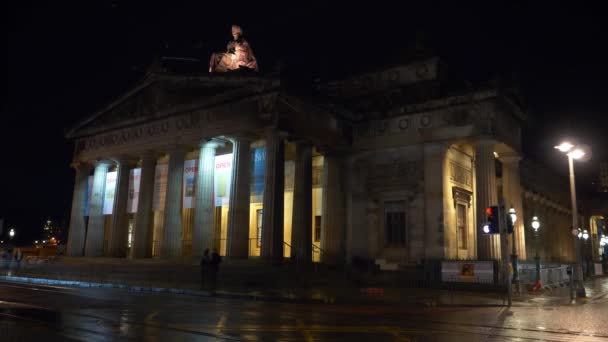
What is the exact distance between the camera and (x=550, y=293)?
22125 mm

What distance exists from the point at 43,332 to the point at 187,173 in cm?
2156

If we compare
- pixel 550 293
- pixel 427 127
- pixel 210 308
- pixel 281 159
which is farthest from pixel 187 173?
pixel 550 293

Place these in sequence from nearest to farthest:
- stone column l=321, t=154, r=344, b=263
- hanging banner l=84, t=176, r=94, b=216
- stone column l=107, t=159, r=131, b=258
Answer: stone column l=321, t=154, r=344, b=263, stone column l=107, t=159, r=131, b=258, hanging banner l=84, t=176, r=94, b=216

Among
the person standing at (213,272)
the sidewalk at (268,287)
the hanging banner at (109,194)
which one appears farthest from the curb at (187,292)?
the hanging banner at (109,194)

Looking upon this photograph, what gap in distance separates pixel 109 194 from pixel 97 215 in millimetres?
1813

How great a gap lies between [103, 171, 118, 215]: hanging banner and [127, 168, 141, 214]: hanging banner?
164 centimetres

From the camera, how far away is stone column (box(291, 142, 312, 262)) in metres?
27.8

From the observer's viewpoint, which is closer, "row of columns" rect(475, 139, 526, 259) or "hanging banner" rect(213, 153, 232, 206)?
"row of columns" rect(475, 139, 526, 259)

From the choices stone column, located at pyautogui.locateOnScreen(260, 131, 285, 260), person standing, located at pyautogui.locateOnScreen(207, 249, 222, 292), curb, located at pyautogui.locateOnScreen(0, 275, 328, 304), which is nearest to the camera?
curb, located at pyautogui.locateOnScreen(0, 275, 328, 304)

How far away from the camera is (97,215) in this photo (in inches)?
1375

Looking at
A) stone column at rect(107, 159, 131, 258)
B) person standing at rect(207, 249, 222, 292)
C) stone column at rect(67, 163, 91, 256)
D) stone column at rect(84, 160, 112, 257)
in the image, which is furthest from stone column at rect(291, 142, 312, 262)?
stone column at rect(67, 163, 91, 256)

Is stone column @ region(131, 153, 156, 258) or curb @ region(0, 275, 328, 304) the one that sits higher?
stone column @ region(131, 153, 156, 258)

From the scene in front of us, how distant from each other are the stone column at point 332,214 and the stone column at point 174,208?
835cm

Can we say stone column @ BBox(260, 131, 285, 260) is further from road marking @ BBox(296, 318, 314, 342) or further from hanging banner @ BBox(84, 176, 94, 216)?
hanging banner @ BBox(84, 176, 94, 216)
